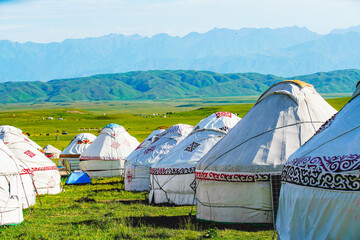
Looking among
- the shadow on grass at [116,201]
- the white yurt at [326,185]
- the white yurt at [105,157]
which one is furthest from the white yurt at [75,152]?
the white yurt at [326,185]

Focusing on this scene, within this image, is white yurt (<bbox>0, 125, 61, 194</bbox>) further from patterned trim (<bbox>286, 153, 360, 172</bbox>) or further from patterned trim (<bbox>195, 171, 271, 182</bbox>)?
patterned trim (<bbox>286, 153, 360, 172</bbox>)

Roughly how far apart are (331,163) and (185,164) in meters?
7.89

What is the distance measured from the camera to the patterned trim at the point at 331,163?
7043mm

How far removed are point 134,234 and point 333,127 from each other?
4715 mm

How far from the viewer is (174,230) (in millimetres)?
11109

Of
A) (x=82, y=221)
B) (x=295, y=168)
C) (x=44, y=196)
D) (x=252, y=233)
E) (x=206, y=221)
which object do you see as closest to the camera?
(x=295, y=168)

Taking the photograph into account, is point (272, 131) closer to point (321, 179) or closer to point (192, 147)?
point (321, 179)

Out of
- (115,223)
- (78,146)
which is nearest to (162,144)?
(115,223)

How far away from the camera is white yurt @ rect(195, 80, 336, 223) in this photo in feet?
36.2

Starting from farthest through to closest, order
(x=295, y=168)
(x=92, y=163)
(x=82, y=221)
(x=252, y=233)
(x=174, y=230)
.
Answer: (x=92, y=163) < (x=82, y=221) < (x=174, y=230) < (x=252, y=233) < (x=295, y=168)

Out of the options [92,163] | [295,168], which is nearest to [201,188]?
[295,168]

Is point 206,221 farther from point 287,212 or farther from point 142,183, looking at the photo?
point 142,183

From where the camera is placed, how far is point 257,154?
439 inches

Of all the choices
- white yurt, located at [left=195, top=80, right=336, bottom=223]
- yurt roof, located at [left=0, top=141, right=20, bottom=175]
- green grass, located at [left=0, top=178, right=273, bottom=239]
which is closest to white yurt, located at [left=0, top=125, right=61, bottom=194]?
green grass, located at [left=0, top=178, right=273, bottom=239]
